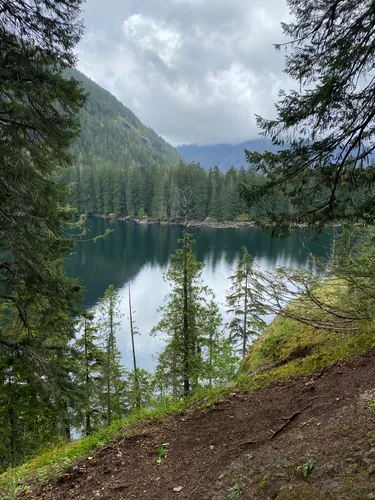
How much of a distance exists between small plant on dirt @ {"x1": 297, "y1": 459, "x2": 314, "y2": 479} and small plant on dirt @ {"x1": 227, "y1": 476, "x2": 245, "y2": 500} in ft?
1.64

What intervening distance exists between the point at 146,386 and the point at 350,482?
1468cm

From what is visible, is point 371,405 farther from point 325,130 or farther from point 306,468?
point 325,130

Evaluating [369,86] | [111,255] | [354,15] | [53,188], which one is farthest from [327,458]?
[111,255]

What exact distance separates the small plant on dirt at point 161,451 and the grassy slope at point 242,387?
525 millimetres

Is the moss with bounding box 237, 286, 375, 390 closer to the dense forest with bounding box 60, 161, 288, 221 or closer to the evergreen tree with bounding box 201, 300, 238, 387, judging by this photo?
the evergreen tree with bounding box 201, 300, 238, 387

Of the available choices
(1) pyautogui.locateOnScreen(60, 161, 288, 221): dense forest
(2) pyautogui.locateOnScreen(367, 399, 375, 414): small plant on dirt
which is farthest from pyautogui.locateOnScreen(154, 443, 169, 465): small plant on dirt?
(1) pyautogui.locateOnScreen(60, 161, 288, 221): dense forest

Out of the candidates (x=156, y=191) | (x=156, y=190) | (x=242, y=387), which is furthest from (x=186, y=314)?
(x=156, y=190)

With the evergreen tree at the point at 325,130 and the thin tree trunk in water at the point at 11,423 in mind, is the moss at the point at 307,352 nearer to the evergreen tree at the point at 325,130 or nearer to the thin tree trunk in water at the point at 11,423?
the evergreen tree at the point at 325,130

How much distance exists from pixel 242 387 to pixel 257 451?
1704 mm

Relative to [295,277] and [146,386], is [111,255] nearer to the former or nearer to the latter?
[146,386]

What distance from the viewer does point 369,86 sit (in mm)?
3451

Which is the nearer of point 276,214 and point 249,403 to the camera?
point 249,403

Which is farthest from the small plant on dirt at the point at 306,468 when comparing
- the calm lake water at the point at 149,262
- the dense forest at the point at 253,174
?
the calm lake water at the point at 149,262

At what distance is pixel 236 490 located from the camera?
2529 mm
